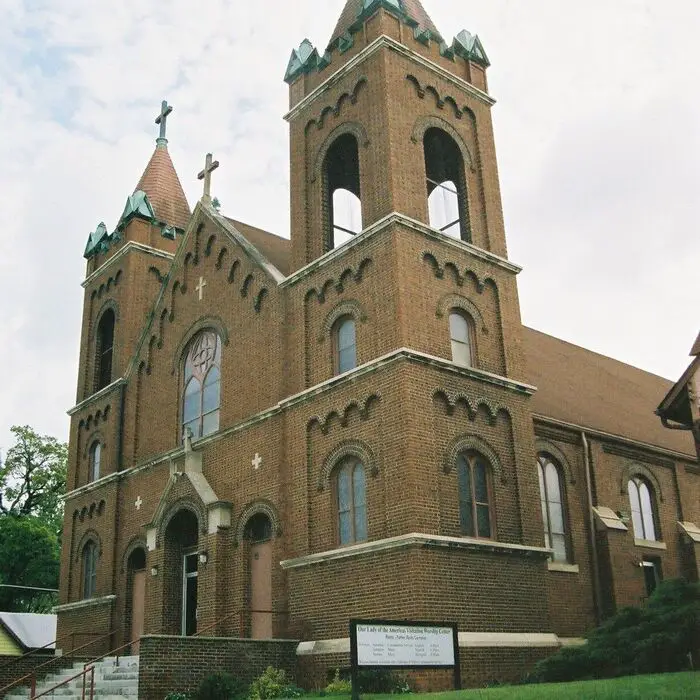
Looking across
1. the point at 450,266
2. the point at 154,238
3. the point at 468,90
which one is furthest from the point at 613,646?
the point at 154,238

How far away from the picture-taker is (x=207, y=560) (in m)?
23.1

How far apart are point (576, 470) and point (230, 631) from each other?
31.9 feet

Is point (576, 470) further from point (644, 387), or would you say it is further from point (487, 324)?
point (644, 387)

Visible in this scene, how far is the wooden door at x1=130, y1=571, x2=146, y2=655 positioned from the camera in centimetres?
2597

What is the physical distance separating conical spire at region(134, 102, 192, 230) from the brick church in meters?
3.22

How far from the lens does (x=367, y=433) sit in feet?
66.2

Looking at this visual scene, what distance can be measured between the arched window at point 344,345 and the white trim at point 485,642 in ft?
19.2

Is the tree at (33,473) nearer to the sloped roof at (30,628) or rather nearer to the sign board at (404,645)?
the sloped roof at (30,628)

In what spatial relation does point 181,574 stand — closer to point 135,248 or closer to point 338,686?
point 338,686

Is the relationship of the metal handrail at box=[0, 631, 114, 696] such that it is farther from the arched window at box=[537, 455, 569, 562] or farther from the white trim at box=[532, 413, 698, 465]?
the white trim at box=[532, 413, 698, 465]

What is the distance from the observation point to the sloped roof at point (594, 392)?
27.2m

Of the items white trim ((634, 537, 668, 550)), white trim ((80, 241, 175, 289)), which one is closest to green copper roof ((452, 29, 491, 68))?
white trim ((80, 241, 175, 289))

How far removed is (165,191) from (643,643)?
23853 mm

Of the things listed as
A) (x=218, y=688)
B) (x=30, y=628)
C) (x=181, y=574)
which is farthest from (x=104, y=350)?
(x=218, y=688)
